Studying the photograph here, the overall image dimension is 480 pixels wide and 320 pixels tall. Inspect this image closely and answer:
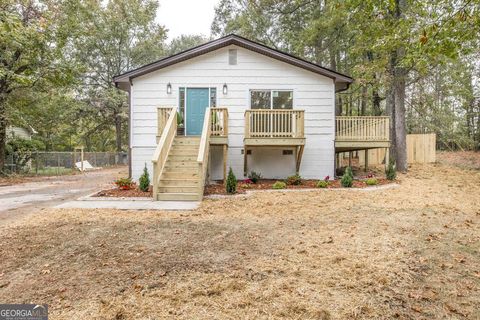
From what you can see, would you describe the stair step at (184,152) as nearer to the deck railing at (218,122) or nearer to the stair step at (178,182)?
the deck railing at (218,122)

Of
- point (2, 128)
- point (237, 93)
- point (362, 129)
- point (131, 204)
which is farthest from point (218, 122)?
point (2, 128)

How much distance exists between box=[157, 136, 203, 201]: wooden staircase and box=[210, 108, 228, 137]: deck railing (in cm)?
82

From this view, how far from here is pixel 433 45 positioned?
6305 millimetres

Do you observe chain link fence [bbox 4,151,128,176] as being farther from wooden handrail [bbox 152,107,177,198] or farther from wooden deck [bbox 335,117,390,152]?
wooden deck [bbox 335,117,390,152]

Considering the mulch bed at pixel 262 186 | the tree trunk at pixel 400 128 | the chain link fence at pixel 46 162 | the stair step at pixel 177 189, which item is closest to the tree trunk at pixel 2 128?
the chain link fence at pixel 46 162

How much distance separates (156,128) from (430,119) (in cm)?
1917

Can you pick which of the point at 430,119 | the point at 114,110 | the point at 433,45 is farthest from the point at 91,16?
the point at 430,119

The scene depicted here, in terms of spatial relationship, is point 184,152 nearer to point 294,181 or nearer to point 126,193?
point 126,193

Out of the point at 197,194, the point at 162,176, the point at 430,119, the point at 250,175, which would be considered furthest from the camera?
the point at 430,119

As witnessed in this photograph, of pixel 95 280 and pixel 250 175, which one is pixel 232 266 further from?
pixel 250 175

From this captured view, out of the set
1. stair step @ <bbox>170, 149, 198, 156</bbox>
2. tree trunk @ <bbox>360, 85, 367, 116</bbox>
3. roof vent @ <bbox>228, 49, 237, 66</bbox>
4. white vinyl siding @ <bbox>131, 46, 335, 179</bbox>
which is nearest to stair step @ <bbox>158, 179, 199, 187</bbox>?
→ stair step @ <bbox>170, 149, 198, 156</bbox>

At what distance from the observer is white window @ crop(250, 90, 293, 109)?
11195mm

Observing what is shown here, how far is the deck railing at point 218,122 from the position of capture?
9805mm

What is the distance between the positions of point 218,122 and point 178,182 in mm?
2996
